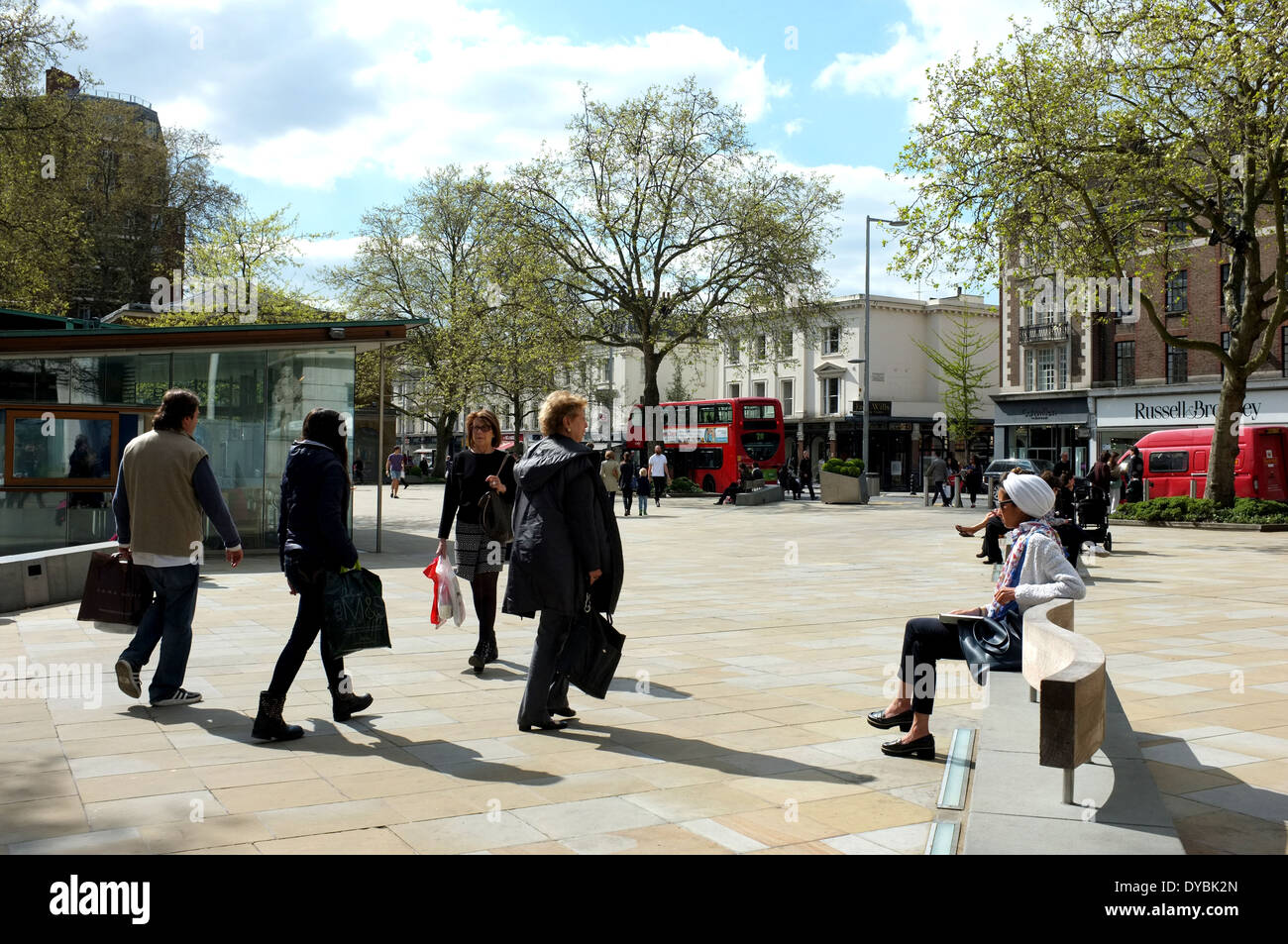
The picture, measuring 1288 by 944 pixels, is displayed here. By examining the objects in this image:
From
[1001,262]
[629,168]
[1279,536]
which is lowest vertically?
[1279,536]

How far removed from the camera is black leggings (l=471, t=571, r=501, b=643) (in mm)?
7609

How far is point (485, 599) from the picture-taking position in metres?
7.62

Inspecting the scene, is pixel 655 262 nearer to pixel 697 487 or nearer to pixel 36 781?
pixel 697 487

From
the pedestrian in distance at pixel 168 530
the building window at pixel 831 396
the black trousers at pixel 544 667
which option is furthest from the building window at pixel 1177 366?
the pedestrian in distance at pixel 168 530

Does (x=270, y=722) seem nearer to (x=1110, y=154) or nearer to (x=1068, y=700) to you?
(x=1068, y=700)

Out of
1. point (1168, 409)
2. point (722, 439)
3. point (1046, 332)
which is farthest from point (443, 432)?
point (1168, 409)

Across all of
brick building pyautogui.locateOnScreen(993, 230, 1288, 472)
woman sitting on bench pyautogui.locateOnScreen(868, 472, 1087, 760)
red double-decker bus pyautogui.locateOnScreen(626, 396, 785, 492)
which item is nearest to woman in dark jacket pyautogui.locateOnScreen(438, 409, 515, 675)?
woman sitting on bench pyautogui.locateOnScreen(868, 472, 1087, 760)

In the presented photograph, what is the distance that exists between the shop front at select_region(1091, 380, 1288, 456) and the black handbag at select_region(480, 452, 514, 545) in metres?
35.4

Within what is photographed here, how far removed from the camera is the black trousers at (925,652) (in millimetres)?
5355

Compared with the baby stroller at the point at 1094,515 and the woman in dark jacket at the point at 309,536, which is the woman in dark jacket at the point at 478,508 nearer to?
the woman in dark jacket at the point at 309,536

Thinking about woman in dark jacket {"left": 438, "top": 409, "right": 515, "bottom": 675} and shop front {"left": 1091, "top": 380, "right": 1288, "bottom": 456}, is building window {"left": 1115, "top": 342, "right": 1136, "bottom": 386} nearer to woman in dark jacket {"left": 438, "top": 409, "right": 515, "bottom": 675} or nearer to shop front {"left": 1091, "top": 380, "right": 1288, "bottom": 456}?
shop front {"left": 1091, "top": 380, "right": 1288, "bottom": 456}
